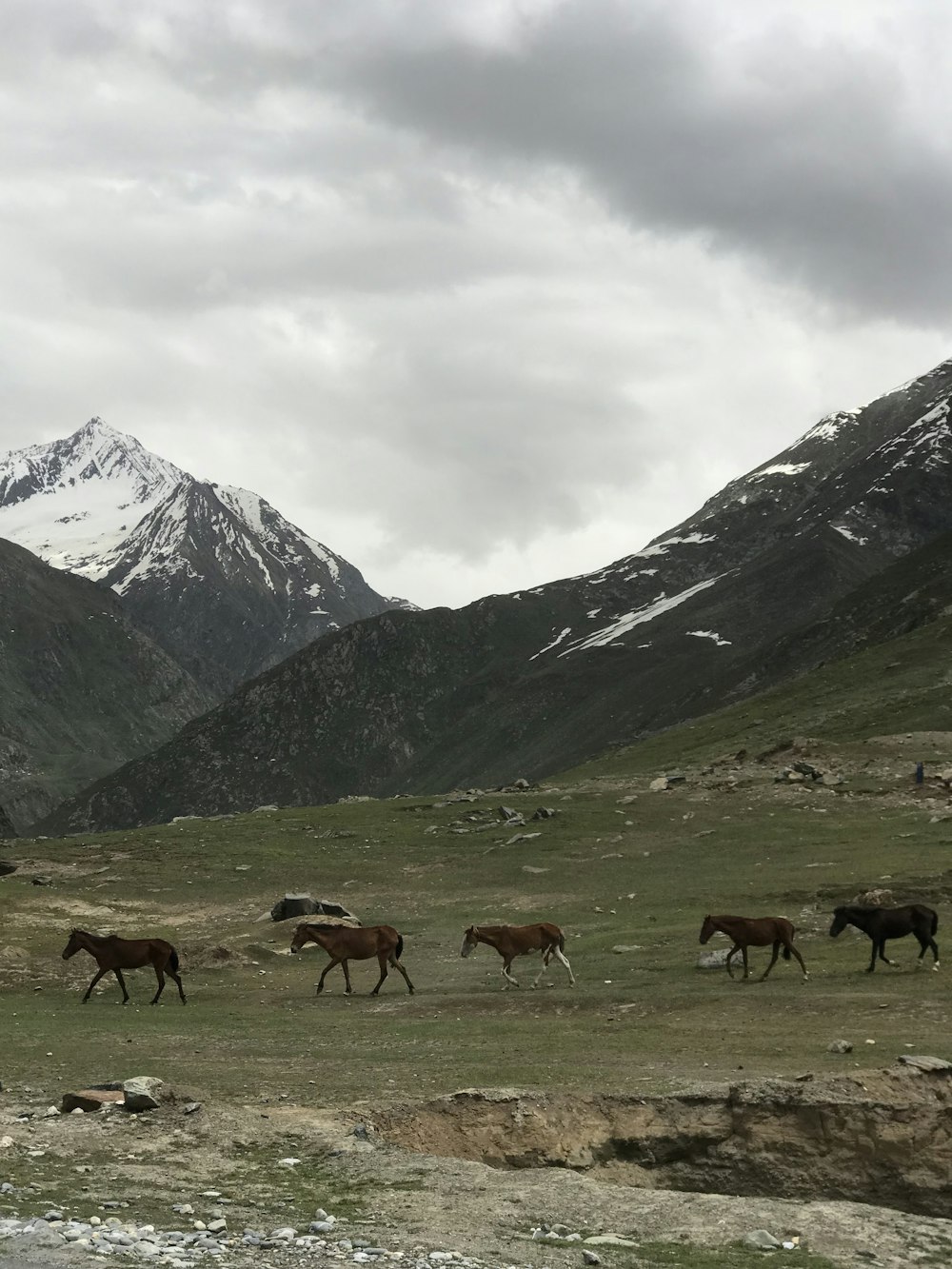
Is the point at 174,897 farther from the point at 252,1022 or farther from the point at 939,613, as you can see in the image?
the point at 939,613

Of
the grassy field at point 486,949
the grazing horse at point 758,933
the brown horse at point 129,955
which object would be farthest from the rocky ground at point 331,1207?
the brown horse at point 129,955

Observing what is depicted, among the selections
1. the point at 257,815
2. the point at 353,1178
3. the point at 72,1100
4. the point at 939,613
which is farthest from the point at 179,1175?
the point at 939,613

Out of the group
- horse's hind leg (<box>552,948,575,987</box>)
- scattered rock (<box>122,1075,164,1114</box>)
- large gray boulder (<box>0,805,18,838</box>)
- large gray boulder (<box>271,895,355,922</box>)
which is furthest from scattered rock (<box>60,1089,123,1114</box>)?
large gray boulder (<box>0,805,18,838</box>)

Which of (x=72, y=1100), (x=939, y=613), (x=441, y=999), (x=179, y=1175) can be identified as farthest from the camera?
(x=939, y=613)

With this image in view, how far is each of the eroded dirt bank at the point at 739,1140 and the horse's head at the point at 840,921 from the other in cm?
1483

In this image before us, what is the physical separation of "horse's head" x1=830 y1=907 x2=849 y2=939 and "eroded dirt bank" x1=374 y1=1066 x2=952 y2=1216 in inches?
584

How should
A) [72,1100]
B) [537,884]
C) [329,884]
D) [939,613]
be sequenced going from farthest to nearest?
[939,613], [329,884], [537,884], [72,1100]

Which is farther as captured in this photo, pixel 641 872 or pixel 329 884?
pixel 329 884

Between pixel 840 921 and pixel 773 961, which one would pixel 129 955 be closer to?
pixel 773 961

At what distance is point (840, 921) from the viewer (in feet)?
120

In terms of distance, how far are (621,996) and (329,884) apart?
115 feet

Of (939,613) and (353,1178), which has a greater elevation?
(939,613)

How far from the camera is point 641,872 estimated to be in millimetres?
60688

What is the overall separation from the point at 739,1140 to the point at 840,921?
56.6 feet
